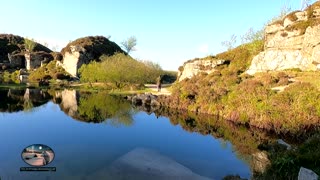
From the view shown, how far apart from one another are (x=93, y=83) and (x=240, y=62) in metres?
44.0

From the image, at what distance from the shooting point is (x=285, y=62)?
50688 mm

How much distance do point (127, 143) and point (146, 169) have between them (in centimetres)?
725

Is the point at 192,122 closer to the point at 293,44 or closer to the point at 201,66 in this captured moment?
the point at 293,44

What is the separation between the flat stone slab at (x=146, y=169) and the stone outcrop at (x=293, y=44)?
34.7 m

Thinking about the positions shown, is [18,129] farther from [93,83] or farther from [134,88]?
[93,83]

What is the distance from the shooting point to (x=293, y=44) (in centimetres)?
5150

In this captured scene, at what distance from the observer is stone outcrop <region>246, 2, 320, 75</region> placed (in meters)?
46.9

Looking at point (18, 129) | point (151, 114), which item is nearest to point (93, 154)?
point (18, 129)

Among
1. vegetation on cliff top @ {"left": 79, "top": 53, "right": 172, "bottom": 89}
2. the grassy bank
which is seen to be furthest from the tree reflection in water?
vegetation on cliff top @ {"left": 79, "top": 53, "right": 172, "bottom": 89}

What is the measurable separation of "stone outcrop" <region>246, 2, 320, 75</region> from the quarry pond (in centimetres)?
2012

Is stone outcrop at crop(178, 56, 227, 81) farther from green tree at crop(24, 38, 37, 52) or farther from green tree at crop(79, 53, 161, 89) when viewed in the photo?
green tree at crop(24, 38, 37, 52)
